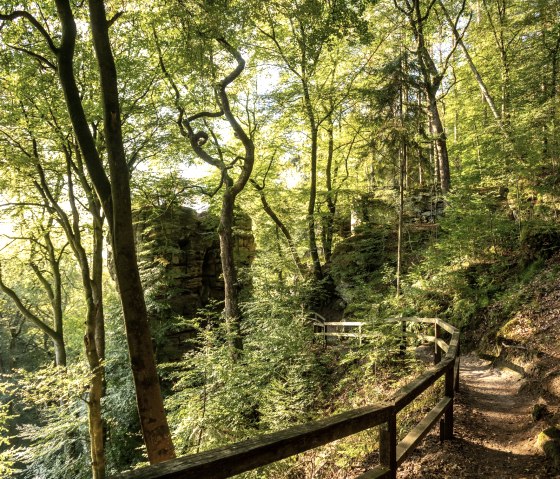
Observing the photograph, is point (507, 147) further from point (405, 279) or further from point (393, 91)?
point (405, 279)

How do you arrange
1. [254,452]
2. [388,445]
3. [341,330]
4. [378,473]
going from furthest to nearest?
[341,330], [388,445], [378,473], [254,452]

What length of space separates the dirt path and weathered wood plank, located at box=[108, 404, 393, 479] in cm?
229

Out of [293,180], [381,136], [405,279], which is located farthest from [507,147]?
[293,180]

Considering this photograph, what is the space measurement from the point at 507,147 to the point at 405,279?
209 inches

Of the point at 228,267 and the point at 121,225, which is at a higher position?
the point at 121,225

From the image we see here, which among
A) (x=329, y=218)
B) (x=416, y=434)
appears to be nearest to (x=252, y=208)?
(x=329, y=218)

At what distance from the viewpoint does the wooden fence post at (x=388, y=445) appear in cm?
272

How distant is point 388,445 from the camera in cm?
276

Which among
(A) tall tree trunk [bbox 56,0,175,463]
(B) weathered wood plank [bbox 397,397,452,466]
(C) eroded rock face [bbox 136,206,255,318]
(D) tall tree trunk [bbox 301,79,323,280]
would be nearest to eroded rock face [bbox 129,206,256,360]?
(C) eroded rock face [bbox 136,206,255,318]

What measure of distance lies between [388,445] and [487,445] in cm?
260

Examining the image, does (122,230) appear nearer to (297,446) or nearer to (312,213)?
(297,446)

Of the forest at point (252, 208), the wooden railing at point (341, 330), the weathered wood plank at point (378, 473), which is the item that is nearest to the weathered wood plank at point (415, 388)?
the weathered wood plank at point (378, 473)

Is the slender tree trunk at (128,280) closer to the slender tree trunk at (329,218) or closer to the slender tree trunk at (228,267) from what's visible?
the slender tree trunk at (228,267)

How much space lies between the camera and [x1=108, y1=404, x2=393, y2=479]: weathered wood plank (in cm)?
153
